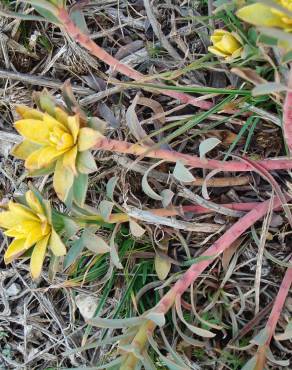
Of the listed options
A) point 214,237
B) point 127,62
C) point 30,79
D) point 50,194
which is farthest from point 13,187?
point 214,237

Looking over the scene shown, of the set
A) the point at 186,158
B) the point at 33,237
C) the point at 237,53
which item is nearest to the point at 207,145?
the point at 186,158

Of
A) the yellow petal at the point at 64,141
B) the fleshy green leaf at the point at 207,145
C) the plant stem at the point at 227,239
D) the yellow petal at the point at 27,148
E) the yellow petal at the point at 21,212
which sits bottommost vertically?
the plant stem at the point at 227,239

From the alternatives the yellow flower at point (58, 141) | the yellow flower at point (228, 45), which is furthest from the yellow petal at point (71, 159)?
the yellow flower at point (228, 45)

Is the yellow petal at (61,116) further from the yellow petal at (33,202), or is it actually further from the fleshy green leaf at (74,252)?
the fleshy green leaf at (74,252)

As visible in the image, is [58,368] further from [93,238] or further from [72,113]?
[72,113]

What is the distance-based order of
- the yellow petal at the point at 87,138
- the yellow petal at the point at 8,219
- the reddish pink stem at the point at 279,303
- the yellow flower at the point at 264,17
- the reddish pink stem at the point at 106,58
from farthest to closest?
the reddish pink stem at the point at 279,303 → the yellow petal at the point at 8,219 → the reddish pink stem at the point at 106,58 → the yellow petal at the point at 87,138 → the yellow flower at the point at 264,17

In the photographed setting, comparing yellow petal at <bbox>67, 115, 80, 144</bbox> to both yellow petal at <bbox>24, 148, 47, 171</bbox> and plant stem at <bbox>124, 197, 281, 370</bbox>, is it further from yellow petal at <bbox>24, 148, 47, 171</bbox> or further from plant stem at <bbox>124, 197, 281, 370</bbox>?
plant stem at <bbox>124, 197, 281, 370</bbox>

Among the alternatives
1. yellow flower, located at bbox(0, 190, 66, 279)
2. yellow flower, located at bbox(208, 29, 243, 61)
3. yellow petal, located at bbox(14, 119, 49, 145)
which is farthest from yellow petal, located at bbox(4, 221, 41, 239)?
yellow flower, located at bbox(208, 29, 243, 61)
